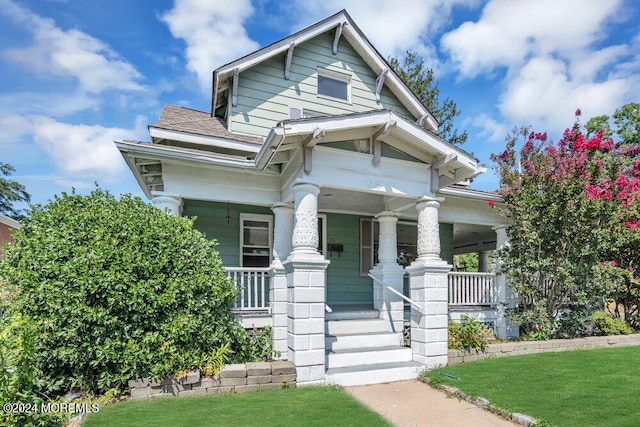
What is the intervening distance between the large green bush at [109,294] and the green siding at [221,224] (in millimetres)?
2596

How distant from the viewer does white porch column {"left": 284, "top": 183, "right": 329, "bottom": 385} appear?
17.5ft

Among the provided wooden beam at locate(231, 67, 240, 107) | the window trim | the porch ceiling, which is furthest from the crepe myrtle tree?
wooden beam at locate(231, 67, 240, 107)

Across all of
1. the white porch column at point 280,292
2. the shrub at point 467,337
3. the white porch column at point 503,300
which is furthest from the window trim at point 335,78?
the shrub at point 467,337

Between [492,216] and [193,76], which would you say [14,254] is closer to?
[492,216]

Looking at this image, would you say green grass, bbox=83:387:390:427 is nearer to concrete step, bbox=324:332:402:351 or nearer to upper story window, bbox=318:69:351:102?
concrete step, bbox=324:332:402:351

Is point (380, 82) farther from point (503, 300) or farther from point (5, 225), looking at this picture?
point (5, 225)

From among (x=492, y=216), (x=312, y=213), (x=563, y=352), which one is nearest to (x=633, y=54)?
(x=492, y=216)

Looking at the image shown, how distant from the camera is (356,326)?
7039mm

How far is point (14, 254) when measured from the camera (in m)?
4.71

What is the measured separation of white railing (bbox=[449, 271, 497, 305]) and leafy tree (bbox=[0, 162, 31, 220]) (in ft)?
95.0

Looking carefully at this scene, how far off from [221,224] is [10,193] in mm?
25830

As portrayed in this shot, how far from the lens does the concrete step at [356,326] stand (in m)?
6.85

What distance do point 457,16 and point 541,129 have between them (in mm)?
5451

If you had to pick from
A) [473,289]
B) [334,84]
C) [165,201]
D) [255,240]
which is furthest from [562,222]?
[165,201]
